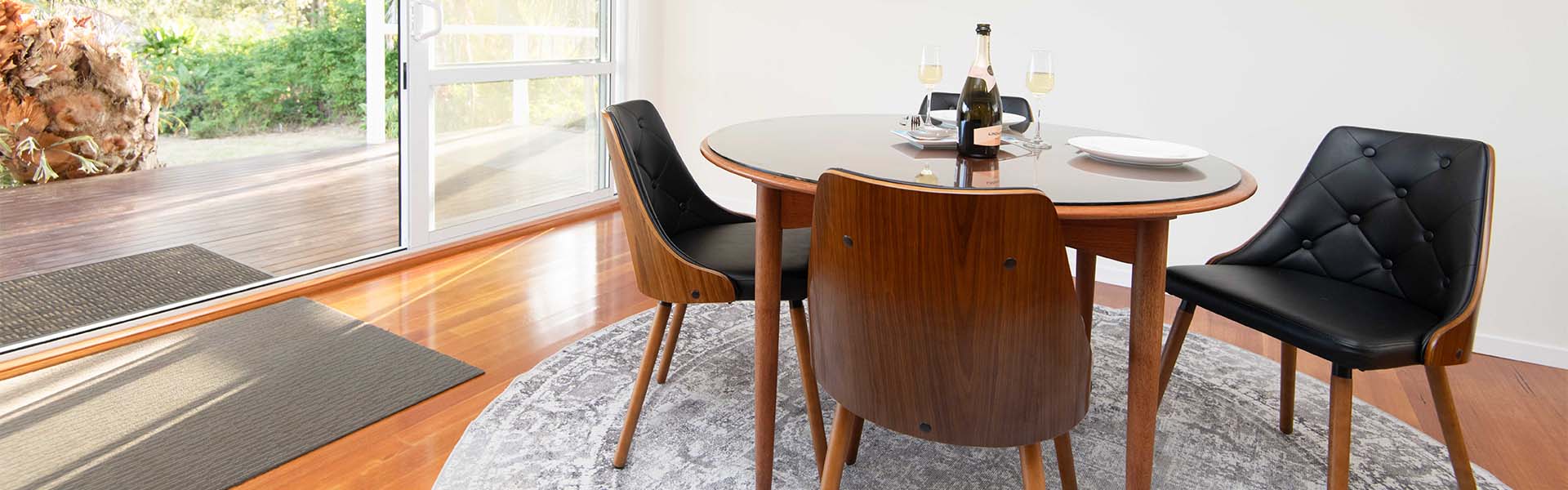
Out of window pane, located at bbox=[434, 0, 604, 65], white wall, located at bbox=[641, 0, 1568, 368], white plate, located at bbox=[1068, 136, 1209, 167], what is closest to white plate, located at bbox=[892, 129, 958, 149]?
white plate, located at bbox=[1068, 136, 1209, 167]

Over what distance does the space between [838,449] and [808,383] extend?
1.14ft

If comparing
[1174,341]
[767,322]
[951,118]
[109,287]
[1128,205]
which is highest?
[951,118]

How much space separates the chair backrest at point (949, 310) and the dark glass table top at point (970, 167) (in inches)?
Answer: 10.0

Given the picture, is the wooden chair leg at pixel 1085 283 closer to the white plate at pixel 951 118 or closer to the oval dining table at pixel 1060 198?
the oval dining table at pixel 1060 198

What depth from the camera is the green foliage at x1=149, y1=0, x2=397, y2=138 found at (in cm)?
662

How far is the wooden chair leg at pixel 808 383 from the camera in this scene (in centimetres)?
203

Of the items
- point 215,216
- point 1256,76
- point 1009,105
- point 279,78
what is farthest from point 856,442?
point 279,78

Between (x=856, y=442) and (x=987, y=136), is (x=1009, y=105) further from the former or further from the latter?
(x=856, y=442)

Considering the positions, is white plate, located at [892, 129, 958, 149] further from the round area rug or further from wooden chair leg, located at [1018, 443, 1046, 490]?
wooden chair leg, located at [1018, 443, 1046, 490]

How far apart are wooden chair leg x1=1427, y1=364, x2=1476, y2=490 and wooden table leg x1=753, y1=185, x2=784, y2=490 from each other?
49.5 inches

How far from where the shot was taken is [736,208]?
4730 millimetres

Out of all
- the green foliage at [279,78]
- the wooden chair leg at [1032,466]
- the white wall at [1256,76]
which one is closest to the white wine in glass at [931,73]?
the wooden chair leg at [1032,466]

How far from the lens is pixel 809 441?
229 centimetres

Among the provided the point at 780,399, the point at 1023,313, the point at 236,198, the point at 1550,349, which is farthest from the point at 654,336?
the point at 236,198
